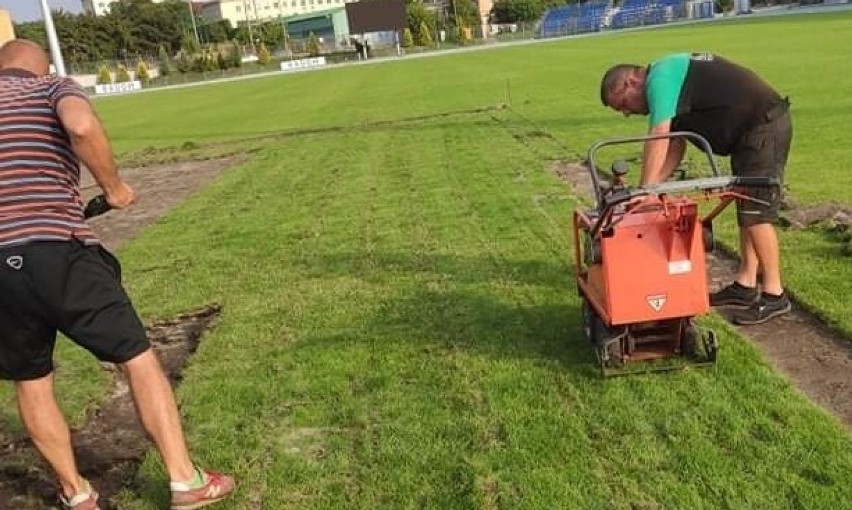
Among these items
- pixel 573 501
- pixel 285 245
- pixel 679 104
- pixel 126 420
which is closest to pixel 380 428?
pixel 573 501

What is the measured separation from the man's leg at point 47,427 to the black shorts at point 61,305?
13 centimetres

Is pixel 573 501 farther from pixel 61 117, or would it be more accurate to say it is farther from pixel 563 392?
pixel 61 117

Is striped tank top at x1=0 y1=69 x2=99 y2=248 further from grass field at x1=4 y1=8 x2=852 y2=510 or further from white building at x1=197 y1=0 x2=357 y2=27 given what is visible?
white building at x1=197 y1=0 x2=357 y2=27

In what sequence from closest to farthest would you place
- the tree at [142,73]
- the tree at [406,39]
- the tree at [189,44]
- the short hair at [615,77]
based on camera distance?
1. the short hair at [615,77]
2. the tree at [142,73]
3. the tree at [406,39]
4. the tree at [189,44]

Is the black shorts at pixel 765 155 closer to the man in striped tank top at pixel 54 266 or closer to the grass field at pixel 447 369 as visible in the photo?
the grass field at pixel 447 369

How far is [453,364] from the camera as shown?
18.0 ft

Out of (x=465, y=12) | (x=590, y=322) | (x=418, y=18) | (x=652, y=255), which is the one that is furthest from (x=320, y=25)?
(x=652, y=255)

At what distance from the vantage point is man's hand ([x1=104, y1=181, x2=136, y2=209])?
385cm

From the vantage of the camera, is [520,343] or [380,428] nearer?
[380,428]

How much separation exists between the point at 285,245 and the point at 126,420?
4224mm

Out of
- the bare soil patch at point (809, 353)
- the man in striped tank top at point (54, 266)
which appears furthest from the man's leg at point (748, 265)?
the man in striped tank top at point (54, 266)

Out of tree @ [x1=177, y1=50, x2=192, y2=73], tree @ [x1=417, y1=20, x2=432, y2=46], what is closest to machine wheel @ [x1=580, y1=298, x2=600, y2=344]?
tree @ [x1=177, y1=50, x2=192, y2=73]

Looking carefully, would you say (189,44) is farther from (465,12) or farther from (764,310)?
(764,310)

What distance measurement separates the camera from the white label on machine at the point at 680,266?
473 cm
